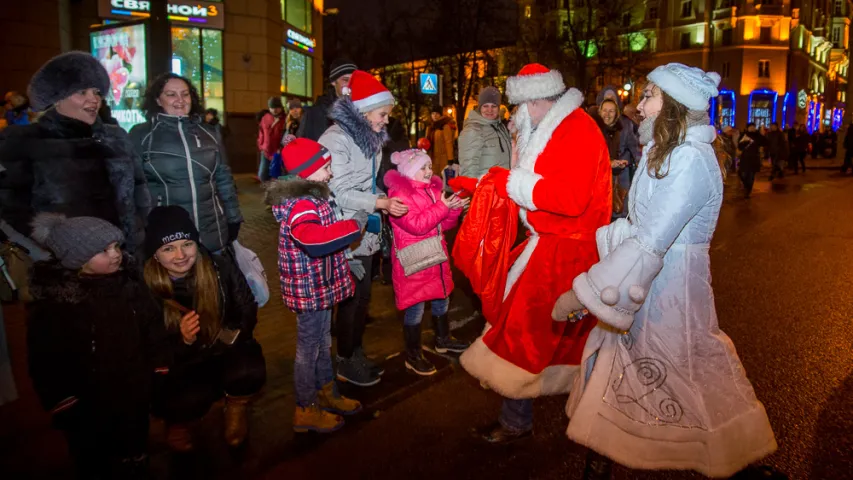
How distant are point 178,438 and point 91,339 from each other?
1048mm

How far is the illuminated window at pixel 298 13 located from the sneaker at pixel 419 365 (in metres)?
19.0

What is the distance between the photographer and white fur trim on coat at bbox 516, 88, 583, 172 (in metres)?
3.07

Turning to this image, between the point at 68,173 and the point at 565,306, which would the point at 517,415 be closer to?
the point at 565,306

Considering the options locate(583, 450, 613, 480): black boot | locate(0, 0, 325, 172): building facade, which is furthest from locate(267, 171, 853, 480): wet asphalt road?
locate(0, 0, 325, 172): building facade

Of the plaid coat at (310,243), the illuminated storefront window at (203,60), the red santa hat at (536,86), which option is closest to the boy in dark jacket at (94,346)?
the plaid coat at (310,243)

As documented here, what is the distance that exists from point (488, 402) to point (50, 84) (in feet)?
11.0

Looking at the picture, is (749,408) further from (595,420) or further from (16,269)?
(16,269)

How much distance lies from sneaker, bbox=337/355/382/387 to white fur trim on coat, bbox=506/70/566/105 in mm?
2185

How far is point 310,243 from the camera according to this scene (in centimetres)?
319

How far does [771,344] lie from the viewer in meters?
5.02

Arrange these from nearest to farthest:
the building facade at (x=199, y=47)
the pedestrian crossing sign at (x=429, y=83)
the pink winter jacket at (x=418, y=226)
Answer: the pink winter jacket at (x=418, y=226)
the pedestrian crossing sign at (x=429, y=83)
the building facade at (x=199, y=47)

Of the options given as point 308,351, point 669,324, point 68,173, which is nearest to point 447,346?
point 308,351

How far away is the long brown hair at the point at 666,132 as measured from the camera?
95.9 inches

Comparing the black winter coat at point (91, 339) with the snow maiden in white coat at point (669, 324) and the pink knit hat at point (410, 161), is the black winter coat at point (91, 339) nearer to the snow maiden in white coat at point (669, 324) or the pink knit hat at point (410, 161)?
the pink knit hat at point (410, 161)
